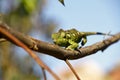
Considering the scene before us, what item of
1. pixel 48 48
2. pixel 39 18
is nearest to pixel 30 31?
pixel 39 18

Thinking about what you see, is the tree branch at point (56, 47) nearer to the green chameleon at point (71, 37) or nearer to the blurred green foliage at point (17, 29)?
the green chameleon at point (71, 37)

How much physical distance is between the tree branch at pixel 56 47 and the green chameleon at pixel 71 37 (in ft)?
0.06

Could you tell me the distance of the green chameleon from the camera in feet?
2.34

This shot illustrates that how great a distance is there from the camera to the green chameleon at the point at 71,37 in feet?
2.34

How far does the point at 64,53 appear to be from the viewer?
A: 2.12 feet

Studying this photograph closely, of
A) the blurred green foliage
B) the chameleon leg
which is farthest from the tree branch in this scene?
the blurred green foliage

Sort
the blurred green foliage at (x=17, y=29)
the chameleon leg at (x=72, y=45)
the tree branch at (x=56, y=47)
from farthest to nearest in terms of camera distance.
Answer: the blurred green foliage at (x=17, y=29), the chameleon leg at (x=72, y=45), the tree branch at (x=56, y=47)

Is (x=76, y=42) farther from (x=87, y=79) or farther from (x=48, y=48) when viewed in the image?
(x=87, y=79)

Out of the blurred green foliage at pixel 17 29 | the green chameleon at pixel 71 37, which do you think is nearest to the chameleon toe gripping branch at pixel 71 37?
the green chameleon at pixel 71 37

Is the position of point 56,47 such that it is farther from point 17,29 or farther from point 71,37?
point 17,29

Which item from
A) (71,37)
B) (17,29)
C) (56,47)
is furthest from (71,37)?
(17,29)

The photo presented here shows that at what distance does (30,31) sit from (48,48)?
12.1ft

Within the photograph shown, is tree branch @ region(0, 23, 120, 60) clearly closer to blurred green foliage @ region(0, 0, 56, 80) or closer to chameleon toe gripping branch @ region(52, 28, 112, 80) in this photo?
chameleon toe gripping branch @ region(52, 28, 112, 80)

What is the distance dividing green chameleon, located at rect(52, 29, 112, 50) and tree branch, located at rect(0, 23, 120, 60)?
0.02 meters
